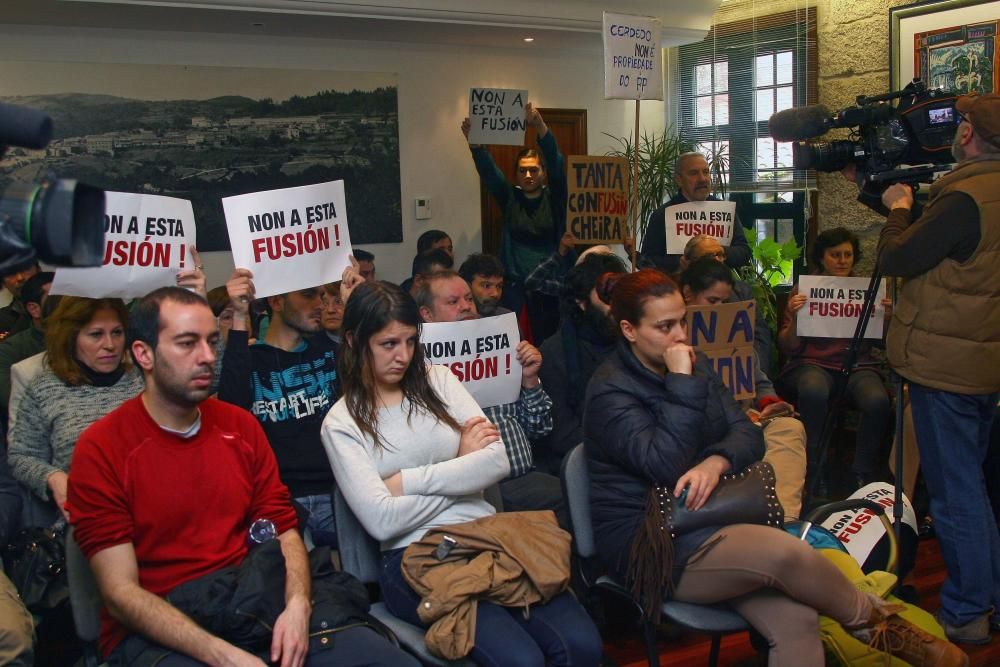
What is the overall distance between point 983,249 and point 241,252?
2.44 metres

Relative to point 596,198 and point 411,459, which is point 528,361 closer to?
point 411,459

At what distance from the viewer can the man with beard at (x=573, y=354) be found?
3.80 meters

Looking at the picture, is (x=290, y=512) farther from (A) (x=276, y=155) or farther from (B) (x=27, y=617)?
(A) (x=276, y=155)

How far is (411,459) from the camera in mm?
2734

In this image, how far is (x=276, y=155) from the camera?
22.3ft

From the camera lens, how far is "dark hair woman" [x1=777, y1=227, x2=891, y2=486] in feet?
16.2

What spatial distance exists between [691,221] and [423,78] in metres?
2.63

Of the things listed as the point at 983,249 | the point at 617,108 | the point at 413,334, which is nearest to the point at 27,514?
the point at 413,334

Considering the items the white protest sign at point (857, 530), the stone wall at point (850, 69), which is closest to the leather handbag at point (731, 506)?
the white protest sign at point (857, 530)

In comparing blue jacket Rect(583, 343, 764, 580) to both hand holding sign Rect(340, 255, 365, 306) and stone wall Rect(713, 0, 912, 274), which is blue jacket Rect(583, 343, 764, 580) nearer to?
hand holding sign Rect(340, 255, 365, 306)

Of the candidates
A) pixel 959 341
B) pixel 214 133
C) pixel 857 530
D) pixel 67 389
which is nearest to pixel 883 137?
pixel 959 341

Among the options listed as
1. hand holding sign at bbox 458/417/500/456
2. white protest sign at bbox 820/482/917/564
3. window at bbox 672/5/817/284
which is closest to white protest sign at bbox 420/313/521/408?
hand holding sign at bbox 458/417/500/456

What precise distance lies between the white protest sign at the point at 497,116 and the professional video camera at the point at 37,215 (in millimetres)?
4860

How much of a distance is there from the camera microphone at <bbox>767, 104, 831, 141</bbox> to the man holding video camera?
0.41 metres
